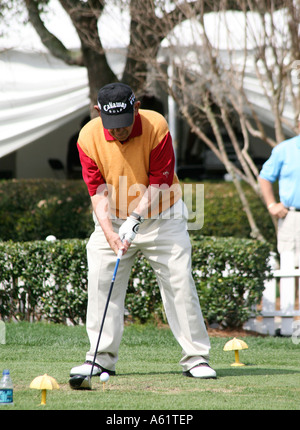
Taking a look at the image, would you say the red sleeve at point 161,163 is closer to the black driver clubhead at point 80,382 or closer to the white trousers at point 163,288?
the white trousers at point 163,288

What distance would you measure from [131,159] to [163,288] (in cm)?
99

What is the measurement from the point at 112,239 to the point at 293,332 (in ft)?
12.1

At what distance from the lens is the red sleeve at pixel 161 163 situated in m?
5.19

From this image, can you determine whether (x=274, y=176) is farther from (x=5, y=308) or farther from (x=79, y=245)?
(x=5, y=308)

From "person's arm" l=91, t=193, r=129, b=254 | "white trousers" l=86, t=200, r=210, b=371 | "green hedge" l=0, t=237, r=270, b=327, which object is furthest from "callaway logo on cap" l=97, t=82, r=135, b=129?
"green hedge" l=0, t=237, r=270, b=327

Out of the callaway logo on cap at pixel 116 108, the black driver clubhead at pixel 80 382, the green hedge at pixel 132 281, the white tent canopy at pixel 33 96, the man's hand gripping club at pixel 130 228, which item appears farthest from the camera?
the white tent canopy at pixel 33 96

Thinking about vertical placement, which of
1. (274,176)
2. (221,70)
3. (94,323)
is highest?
(221,70)

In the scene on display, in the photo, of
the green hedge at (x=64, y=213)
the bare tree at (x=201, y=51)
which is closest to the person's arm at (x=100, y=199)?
the bare tree at (x=201, y=51)

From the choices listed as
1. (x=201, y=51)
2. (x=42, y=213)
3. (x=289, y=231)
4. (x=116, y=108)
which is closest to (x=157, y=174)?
(x=116, y=108)

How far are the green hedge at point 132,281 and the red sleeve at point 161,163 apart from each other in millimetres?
2765

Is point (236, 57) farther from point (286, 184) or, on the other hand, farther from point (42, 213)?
point (286, 184)

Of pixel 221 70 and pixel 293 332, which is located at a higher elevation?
pixel 221 70
